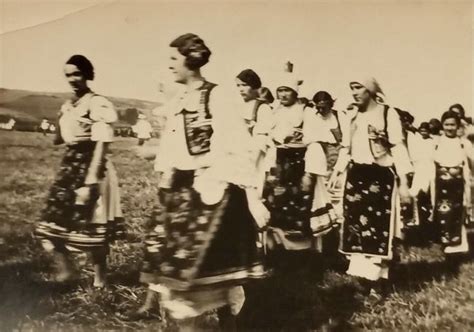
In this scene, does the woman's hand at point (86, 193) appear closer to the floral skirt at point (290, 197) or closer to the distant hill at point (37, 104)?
the distant hill at point (37, 104)

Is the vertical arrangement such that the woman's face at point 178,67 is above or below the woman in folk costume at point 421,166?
above

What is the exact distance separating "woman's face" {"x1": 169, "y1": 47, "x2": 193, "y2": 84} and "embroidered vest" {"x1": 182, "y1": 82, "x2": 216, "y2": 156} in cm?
10

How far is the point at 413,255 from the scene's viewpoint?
1792 mm

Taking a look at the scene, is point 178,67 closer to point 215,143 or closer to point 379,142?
point 215,143

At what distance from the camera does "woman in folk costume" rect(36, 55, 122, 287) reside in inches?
69.8

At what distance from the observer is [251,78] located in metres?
1.79

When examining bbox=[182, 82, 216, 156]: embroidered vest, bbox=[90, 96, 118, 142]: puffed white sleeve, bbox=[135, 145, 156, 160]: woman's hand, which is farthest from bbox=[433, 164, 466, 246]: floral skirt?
bbox=[90, 96, 118, 142]: puffed white sleeve

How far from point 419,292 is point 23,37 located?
135 centimetres

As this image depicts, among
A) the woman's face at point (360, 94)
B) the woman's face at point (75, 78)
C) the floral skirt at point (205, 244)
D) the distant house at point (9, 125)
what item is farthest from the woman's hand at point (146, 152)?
the woman's face at point (360, 94)

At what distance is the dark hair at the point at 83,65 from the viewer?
1.81 metres

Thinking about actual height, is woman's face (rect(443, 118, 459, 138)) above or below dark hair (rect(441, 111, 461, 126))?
below

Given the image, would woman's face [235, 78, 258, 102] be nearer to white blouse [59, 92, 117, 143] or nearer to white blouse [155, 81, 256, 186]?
white blouse [155, 81, 256, 186]

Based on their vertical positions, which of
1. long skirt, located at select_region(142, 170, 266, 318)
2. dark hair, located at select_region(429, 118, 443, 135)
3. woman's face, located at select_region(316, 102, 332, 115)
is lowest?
long skirt, located at select_region(142, 170, 266, 318)

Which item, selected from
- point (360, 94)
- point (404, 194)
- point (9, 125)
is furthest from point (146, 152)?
point (404, 194)
